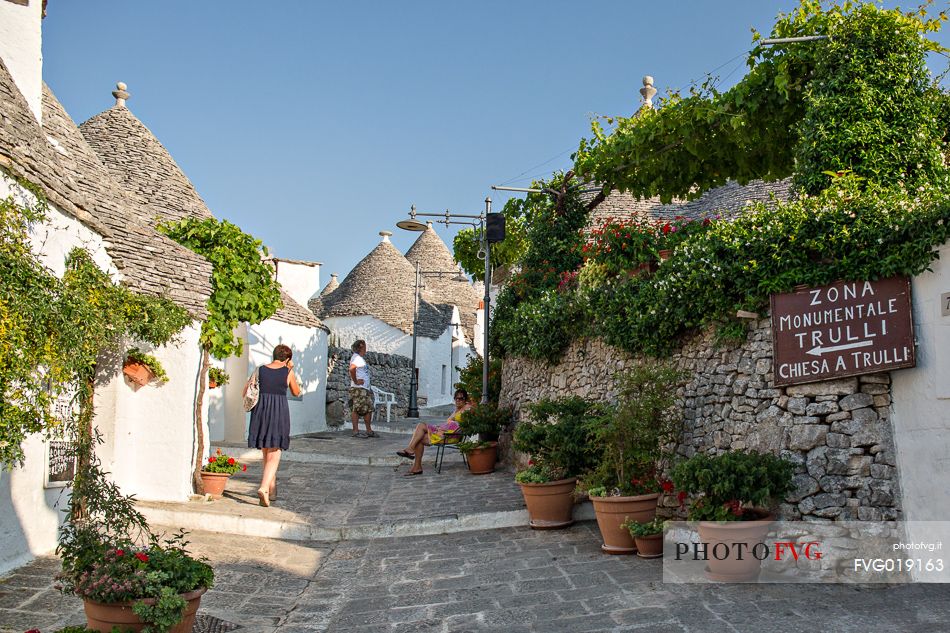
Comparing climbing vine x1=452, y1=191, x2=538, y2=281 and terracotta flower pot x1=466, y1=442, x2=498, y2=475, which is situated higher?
climbing vine x1=452, y1=191, x2=538, y2=281

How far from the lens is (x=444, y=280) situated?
32562mm

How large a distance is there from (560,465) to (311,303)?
23.5 meters

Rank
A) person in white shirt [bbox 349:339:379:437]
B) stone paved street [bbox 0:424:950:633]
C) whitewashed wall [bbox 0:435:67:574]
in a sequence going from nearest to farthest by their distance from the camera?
stone paved street [bbox 0:424:950:633], whitewashed wall [bbox 0:435:67:574], person in white shirt [bbox 349:339:379:437]

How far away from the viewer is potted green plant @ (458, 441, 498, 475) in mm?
10305

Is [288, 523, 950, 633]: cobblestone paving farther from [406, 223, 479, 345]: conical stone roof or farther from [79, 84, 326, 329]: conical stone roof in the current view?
[406, 223, 479, 345]: conical stone roof

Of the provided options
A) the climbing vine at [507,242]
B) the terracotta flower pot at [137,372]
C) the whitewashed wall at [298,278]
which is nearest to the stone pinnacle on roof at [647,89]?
the climbing vine at [507,242]

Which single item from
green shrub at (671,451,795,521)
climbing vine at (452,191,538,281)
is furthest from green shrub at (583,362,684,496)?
climbing vine at (452,191,538,281)

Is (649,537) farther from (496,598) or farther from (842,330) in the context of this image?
(842,330)

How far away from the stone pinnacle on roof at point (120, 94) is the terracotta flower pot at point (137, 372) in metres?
6.90

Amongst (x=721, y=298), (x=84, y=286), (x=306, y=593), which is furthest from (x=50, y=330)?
(x=721, y=298)

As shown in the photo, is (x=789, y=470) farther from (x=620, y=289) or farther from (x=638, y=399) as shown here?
(x=620, y=289)

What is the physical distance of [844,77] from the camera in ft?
22.0

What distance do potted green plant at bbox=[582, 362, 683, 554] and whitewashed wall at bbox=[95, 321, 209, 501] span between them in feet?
14.4

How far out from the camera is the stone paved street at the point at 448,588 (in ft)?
14.6
